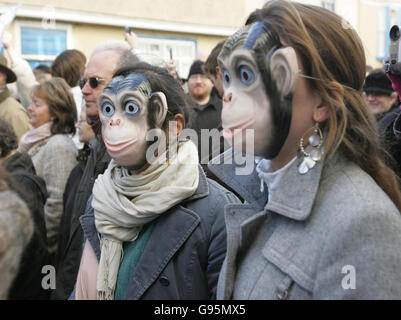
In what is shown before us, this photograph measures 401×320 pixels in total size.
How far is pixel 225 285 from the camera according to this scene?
1363 millimetres

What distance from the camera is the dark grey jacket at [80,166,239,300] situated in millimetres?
1662

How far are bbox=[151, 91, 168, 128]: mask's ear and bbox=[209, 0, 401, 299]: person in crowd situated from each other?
51cm

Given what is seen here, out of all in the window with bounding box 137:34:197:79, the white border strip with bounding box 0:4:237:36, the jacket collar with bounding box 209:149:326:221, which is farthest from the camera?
the window with bounding box 137:34:197:79

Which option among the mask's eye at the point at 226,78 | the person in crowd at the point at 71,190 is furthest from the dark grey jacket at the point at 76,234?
the mask's eye at the point at 226,78

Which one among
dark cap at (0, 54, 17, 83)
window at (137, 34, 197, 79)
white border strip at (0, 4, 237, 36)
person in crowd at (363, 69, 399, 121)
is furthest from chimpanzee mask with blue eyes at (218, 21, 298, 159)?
window at (137, 34, 197, 79)

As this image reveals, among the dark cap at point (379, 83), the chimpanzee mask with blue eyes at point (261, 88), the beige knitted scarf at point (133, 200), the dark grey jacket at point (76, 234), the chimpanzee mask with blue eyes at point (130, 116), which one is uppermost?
the chimpanzee mask with blue eyes at point (261, 88)

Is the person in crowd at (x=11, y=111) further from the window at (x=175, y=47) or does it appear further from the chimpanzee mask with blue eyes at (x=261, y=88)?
the window at (x=175, y=47)

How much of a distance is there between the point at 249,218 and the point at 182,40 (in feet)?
33.4

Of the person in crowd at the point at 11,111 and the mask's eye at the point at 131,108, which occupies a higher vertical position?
the mask's eye at the point at 131,108

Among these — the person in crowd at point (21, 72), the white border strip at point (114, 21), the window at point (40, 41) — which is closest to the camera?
the person in crowd at point (21, 72)

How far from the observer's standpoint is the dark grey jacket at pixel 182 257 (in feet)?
5.45

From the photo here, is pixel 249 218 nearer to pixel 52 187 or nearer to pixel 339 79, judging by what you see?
pixel 339 79

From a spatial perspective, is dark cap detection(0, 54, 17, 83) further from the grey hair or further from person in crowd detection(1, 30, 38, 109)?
the grey hair
